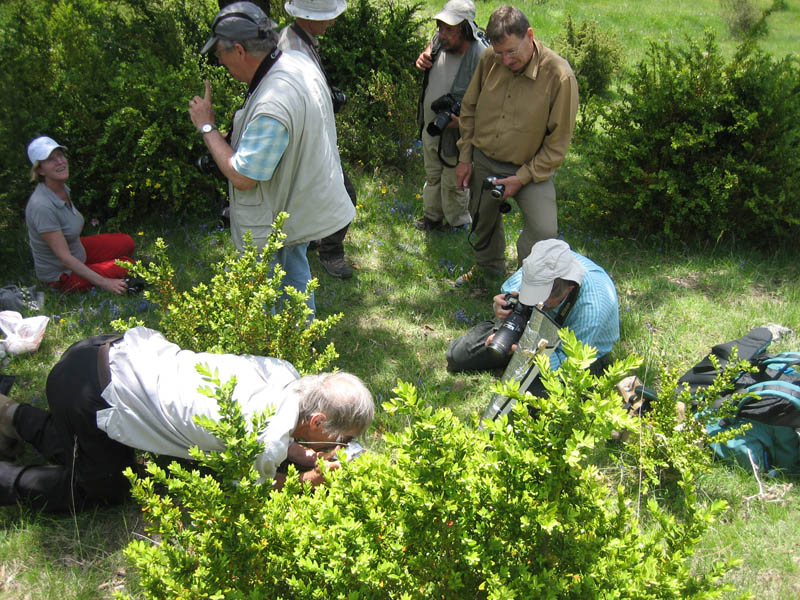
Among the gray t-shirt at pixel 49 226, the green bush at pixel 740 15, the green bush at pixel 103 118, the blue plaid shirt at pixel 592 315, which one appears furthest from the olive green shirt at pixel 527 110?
the green bush at pixel 740 15

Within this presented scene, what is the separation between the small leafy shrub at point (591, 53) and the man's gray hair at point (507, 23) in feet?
18.8

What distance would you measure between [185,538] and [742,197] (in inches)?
210

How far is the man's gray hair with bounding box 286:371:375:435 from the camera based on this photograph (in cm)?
259

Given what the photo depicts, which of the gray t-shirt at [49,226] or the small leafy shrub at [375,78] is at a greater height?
the small leafy shrub at [375,78]

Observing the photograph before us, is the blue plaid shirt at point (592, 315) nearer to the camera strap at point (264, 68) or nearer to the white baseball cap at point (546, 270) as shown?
the white baseball cap at point (546, 270)

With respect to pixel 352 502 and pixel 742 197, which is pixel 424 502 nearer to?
pixel 352 502

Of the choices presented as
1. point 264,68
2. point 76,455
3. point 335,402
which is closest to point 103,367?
point 76,455

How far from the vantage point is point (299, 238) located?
3.74 metres

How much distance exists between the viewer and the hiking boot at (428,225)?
243 inches

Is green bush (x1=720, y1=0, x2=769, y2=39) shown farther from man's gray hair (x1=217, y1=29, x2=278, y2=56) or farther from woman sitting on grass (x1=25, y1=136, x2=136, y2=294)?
woman sitting on grass (x1=25, y1=136, x2=136, y2=294)

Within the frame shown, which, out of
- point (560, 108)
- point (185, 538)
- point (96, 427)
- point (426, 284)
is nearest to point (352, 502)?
point (185, 538)

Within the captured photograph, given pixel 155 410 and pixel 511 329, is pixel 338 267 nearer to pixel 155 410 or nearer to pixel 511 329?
pixel 511 329

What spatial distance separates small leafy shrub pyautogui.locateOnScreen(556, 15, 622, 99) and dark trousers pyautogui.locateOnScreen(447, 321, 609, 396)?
247 inches

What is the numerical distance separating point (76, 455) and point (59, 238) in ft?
7.27
